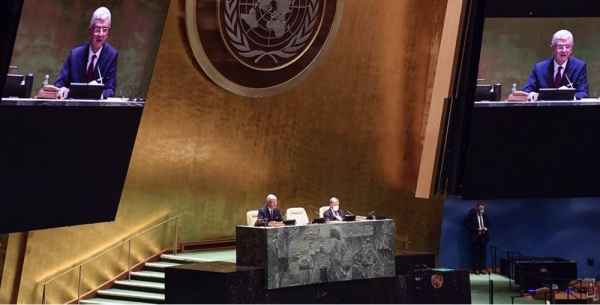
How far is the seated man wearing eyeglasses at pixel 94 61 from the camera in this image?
12.2m

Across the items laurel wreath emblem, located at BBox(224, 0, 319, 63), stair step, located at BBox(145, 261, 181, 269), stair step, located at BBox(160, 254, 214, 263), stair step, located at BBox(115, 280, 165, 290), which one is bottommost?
stair step, located at BBox(115, 280, 165, 290)

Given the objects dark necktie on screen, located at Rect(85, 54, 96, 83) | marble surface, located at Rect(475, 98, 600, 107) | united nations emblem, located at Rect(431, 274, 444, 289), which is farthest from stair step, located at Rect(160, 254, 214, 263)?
marble surface, located at Rect(475, 98, 600, 107)

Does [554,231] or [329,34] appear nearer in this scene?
[329,34]

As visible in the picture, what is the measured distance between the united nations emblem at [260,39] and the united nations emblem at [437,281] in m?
3.80

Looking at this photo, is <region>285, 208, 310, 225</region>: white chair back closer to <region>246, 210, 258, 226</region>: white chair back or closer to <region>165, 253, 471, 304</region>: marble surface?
<region>246, 210, 258, 226</region>: white chair back

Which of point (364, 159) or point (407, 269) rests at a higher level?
point (364, 159)

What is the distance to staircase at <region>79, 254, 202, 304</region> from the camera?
15383 millimetres

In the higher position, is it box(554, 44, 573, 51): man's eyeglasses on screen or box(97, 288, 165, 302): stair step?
box(554, 44, 573, 51): man's eyeglasses on screen

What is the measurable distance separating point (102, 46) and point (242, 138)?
17.3ft

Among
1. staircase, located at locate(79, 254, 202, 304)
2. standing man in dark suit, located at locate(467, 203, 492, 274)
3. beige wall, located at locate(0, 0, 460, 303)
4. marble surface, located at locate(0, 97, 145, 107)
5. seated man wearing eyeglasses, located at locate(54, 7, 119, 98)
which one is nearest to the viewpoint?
marble surface, located at locate(0, 97, 145, 107)

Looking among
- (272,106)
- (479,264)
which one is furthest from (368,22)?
(479,264)

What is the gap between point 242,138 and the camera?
1742cm

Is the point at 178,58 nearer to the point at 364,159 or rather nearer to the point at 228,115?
the point at 228,115

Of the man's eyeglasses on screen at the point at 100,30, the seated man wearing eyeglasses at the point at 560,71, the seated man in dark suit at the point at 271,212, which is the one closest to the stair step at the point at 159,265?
the seated man in dark suit at the point at 271,212
